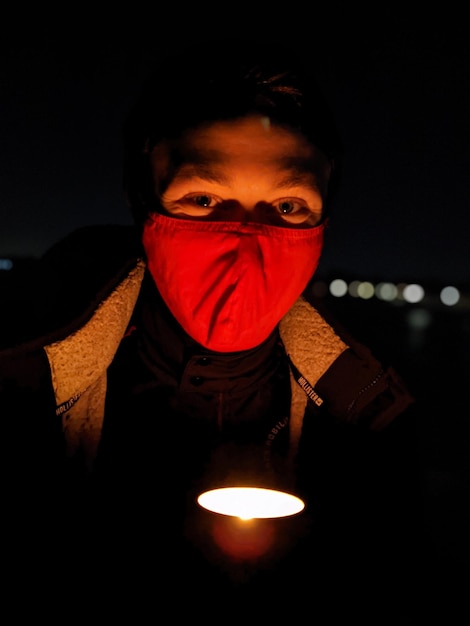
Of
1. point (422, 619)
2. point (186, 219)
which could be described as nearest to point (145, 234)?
point (186, 219)

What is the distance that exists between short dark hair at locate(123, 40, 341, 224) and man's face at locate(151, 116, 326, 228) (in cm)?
4

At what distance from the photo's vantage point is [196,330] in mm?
1794

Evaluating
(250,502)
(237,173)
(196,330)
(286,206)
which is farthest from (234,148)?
(250,502)

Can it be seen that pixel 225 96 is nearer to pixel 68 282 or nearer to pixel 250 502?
pixel 68 282

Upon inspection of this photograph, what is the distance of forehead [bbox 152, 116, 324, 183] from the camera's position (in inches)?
65.3

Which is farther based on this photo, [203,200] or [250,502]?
[203,200]

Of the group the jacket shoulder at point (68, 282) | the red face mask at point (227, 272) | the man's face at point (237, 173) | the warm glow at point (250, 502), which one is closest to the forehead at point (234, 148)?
the man's face at point (237, 173)

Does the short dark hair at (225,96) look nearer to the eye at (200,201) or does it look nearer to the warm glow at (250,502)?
the eye at (200,201)

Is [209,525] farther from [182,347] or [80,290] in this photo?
[80,290]

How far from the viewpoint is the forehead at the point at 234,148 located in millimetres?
1659

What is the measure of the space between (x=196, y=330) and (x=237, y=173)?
0.43 meters

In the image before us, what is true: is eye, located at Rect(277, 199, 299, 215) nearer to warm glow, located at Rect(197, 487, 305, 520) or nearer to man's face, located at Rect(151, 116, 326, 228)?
man's face, located at Rect(151, 116, 326, 228)

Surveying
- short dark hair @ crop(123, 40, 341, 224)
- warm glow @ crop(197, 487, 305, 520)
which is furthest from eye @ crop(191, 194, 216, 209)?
warm glow @ crop(197, 487, 305, 520)

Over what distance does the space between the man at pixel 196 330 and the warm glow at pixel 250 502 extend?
0.08 m
